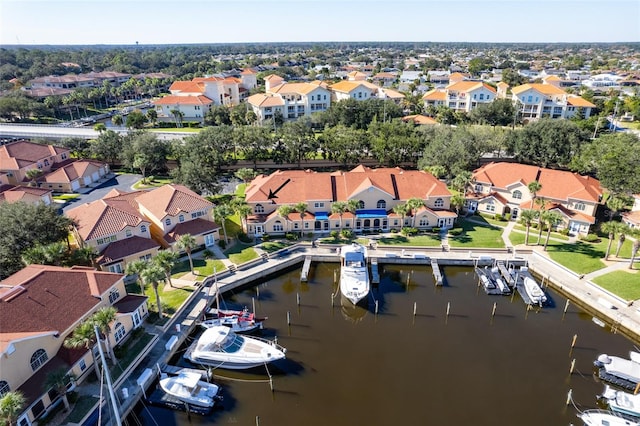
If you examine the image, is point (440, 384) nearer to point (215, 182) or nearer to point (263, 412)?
point (263, 412)

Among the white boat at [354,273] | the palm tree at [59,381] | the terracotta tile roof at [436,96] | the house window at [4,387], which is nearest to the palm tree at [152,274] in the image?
the palm tree at [59,381]

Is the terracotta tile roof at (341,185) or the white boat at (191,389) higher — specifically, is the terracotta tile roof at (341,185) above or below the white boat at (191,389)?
above

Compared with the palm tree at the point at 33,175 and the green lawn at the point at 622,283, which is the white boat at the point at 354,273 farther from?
the palm tree at the point at 33,175

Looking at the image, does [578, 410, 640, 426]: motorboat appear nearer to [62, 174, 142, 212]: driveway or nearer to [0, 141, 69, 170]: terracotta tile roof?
[62, 174, 142, 212]: driveway

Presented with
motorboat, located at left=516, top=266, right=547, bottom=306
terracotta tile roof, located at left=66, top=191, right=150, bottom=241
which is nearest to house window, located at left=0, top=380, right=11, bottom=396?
terracotta tile roof, located at left=66, top=191, right=150, bottom=241

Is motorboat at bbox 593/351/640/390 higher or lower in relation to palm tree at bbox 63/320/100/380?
lower


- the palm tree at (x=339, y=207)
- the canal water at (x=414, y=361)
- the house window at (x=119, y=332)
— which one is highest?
the palm tree at (x=339, y=207)

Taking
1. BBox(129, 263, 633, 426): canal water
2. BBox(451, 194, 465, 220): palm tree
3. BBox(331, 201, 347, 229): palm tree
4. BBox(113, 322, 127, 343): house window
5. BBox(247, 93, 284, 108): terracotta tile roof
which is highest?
BBox(247, 93, 284, 108): terracotta tile roof
